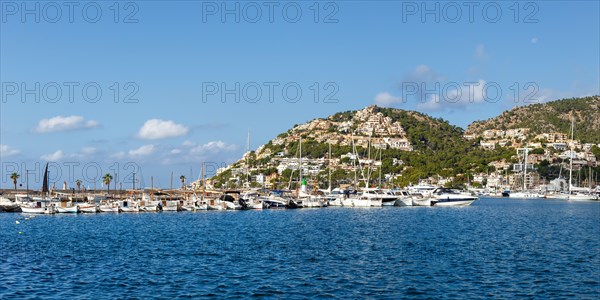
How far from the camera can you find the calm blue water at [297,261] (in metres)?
32.0

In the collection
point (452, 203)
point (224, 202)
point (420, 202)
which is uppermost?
point (224, 202)

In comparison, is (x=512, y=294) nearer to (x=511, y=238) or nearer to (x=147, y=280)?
(x=147, y=280)

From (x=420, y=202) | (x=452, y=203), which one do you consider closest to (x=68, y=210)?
(x=420, y=202)

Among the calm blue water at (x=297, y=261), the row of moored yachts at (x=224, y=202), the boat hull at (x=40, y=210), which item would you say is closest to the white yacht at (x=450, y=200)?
the row of moored yachts at (x=224, y=202)

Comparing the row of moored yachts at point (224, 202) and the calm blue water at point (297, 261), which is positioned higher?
the row of moored yachts at point (224, 202)

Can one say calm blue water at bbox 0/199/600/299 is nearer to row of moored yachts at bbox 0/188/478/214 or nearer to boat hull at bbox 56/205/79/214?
boat hull at bbox 56/205/79/214

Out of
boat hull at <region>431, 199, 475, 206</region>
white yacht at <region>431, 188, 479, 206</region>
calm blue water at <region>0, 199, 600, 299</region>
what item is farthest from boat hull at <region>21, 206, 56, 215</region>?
boat hull at <region>431, 199, 475, 206</region>

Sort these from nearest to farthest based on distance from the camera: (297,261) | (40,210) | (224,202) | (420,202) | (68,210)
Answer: (297,261) < (40,210) < (68,210) < (224,202) < (420,202)

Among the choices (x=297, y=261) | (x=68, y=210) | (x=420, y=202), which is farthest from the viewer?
(x=420, y=202)

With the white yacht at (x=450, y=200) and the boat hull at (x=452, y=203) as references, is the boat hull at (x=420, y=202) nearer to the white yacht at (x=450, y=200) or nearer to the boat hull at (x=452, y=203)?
the white yacht at (x=450, y=200)

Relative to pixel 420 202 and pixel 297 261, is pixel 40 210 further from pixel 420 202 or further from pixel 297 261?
pixel 420 202

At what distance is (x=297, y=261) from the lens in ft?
137

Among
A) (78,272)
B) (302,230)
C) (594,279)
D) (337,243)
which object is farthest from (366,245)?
(78,272)

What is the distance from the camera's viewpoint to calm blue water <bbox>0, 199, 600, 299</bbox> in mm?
32000
